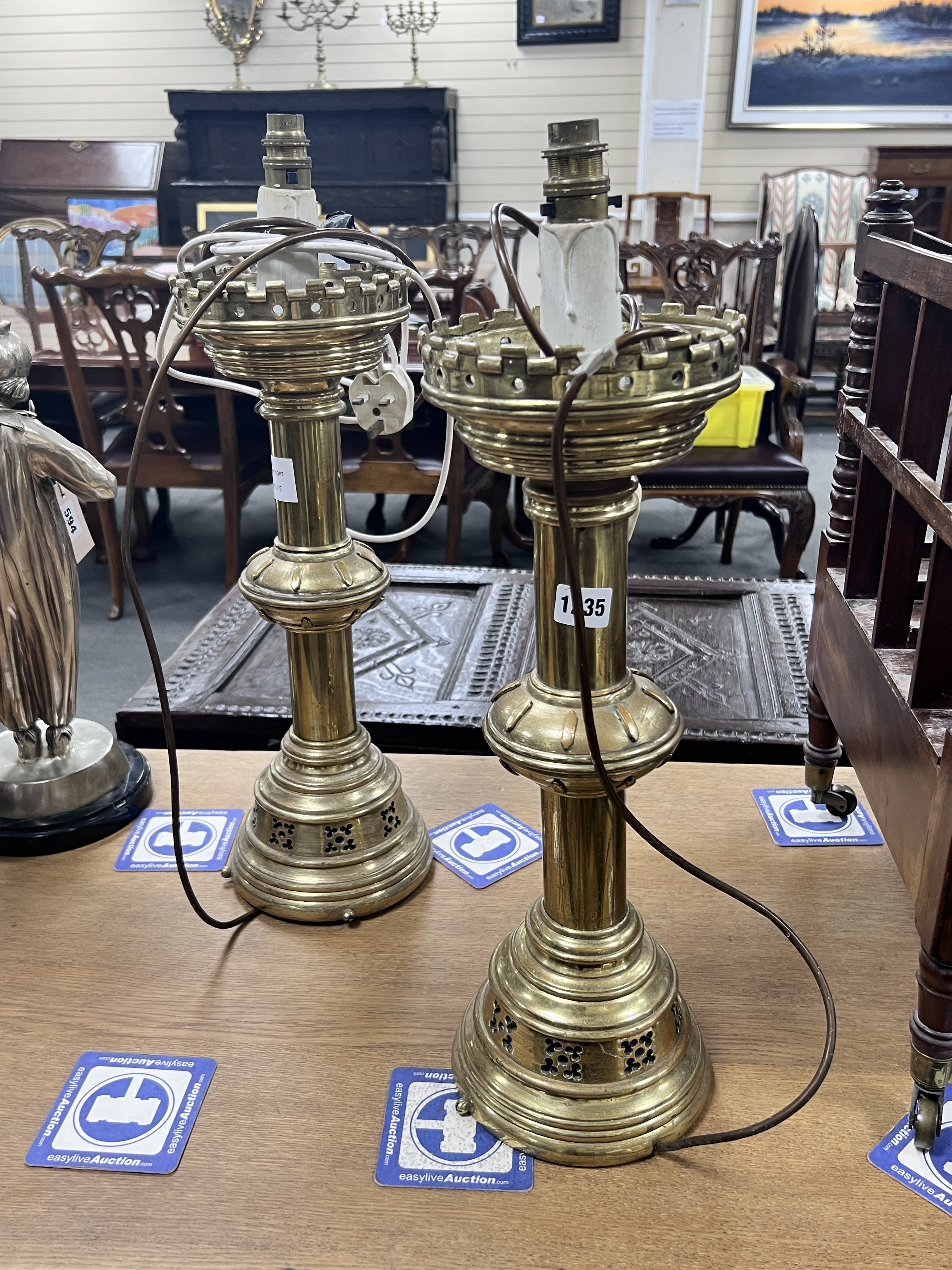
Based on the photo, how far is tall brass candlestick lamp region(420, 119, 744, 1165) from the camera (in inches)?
22.7

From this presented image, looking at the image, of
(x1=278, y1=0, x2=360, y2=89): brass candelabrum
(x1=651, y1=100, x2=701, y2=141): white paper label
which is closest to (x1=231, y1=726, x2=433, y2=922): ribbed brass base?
(x1=651, y1=100, x2=701, y2=141): white paper label

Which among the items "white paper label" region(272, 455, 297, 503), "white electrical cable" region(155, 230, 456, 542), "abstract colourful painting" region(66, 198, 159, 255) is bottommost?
"white paper label" region(272, 455, 297, 503)

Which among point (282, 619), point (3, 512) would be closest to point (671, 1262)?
point (282, 619)

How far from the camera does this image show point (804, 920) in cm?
96

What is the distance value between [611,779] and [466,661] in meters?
0.99

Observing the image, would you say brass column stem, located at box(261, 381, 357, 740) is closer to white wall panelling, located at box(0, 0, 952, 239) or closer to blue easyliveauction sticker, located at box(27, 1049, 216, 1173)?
blue easyliveauction sticker, located at box(27, 1049, 216, 1173)

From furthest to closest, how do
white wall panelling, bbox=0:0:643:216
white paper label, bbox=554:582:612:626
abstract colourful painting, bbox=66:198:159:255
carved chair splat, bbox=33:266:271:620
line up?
abstract colourful painting, bbox=66:198:159:255, white wall panelling, bbox=0:0:643:216, carved chair splat, bbox=33:266:271:620, white paper label, bbox=554:582:612:626

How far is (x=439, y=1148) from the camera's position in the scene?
746 millimetres

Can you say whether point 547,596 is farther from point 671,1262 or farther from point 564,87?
point 564,87

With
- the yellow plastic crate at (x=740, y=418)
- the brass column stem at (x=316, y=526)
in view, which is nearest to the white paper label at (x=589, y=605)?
the brass column stem at (x=316, y=526)

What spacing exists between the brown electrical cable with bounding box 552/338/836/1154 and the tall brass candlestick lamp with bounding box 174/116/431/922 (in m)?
0.33

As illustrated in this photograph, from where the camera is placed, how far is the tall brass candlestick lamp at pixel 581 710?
576 millimetres

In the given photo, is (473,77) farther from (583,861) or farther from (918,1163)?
(918,1163)

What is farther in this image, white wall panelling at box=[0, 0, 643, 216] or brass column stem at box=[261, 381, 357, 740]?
white wall panelling at box=[0, 0, 643, 216]
